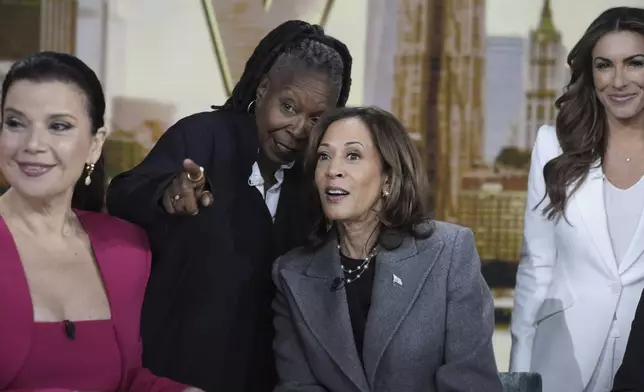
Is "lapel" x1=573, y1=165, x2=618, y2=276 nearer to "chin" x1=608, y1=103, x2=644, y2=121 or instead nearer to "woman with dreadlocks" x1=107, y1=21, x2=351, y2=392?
"chin" x1=608, y1=103, x2=644, y2=121

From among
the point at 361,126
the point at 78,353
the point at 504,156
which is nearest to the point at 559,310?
the point at 361,126

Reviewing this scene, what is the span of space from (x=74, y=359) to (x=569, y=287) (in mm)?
1564

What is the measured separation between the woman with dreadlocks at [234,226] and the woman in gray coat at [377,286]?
9 cm

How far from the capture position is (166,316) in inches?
95.3

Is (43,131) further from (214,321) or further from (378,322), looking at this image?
(378,322)

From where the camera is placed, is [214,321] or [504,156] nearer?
[214,321]

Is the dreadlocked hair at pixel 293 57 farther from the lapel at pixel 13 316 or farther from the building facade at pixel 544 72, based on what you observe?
the building facade at pixel 544 72

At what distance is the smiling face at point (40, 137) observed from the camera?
6.48 ft

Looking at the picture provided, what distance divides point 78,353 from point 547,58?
3.53 metres

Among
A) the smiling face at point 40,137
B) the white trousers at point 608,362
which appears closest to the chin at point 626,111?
the white trousers at point 608,362

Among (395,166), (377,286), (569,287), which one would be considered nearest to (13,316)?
(377,286)

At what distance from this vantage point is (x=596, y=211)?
2826mm

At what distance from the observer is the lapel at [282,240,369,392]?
2.24 metres

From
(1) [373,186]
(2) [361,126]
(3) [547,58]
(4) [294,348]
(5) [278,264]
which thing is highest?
(3) [547,58]
